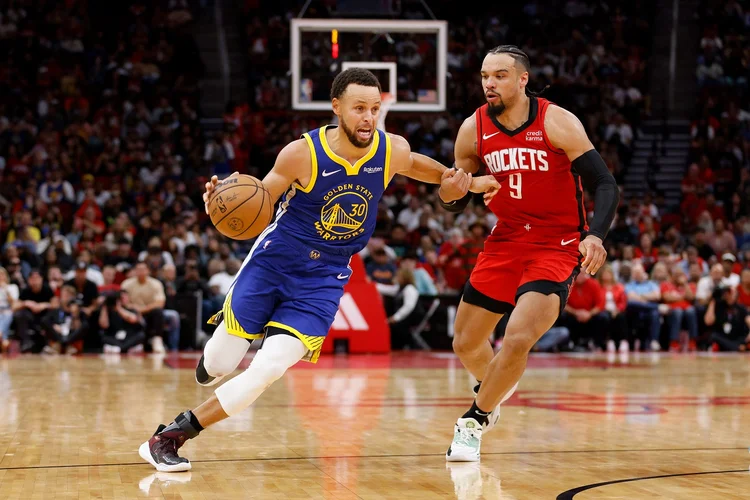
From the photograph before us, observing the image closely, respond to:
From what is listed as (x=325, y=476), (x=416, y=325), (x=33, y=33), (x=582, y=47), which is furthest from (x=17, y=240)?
(x=582, y=47)

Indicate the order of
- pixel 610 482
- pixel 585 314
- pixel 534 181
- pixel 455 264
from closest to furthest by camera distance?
1. pixel 610 482
2. pixel 534 181
3. pixel 585 314
4. pixel 455 264

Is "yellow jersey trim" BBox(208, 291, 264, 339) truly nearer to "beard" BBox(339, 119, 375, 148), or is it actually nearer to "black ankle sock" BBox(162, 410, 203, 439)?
"black ankle sock" BBox(162, 410, 203, 439)

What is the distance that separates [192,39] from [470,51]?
20.2 feet

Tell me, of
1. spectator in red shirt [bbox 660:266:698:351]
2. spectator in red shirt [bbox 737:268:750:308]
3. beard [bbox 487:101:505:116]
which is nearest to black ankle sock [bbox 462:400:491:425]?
beard [bbox 487:101:505:116]

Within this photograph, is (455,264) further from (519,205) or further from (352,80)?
(352,80)

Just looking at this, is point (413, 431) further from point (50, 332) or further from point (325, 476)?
point (50, 332)

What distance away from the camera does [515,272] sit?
241 inches

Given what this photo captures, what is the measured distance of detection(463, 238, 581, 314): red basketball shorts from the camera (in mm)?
5949

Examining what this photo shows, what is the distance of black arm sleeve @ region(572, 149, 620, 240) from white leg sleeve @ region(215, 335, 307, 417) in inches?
70.4

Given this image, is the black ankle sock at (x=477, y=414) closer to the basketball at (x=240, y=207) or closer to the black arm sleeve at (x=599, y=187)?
the black arm sleeve at (x=599, y=187)

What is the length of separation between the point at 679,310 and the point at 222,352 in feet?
38.9

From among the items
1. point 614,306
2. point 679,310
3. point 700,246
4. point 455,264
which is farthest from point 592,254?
point 700,246

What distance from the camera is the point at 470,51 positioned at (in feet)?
77.1

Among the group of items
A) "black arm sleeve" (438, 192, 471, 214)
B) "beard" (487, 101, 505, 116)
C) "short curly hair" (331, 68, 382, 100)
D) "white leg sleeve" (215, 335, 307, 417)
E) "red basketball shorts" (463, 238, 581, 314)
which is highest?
"short curly hair" (331, 68, 382, 100)
